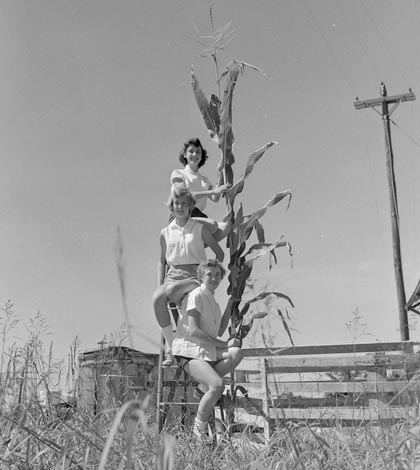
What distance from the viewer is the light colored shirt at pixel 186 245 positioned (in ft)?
15.0

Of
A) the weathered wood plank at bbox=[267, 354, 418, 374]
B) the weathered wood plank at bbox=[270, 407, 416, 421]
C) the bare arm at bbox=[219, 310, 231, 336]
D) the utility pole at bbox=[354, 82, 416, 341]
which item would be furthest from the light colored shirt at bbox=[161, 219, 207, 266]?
the utility pole at bbox=[354, 82, 416, 341]

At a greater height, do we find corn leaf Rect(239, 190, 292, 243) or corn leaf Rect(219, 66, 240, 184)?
corn leaf Rect(219, 66, 240, 184)

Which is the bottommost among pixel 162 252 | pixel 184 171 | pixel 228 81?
pixel 162 252

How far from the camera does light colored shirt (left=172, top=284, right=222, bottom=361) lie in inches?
162

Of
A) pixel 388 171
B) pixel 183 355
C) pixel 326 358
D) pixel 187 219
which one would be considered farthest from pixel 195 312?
pixel 388 171

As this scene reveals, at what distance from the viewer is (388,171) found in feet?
51.0

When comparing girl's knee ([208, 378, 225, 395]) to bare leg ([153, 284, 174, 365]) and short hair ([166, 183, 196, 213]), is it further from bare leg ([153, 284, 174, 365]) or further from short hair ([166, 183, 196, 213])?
short hair ([166, 183, 196, 213])

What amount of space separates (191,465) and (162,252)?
247 centimetres

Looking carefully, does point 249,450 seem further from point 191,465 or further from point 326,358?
point 326,358

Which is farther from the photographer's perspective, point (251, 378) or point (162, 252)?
point (251, 378)

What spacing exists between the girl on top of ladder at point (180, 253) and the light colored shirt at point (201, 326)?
21 cm

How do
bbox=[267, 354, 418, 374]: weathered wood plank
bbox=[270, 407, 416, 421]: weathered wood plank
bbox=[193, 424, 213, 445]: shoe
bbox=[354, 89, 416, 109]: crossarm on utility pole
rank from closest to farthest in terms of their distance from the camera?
bbox=[270, 407, 416, 421]: weathered wood plank
bbox=[193, 424, 213, 445]: shoe
bbox=[267, 354, 418, 374]: weathered wood plank
bbox=[354, 89, 416, 109]: crossarm on utility pole

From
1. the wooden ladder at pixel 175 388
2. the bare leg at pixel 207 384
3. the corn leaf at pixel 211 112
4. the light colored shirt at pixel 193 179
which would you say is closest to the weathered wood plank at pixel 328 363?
the wooden ladder at pixel 175 388

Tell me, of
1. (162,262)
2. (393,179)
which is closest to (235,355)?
(162,262)
